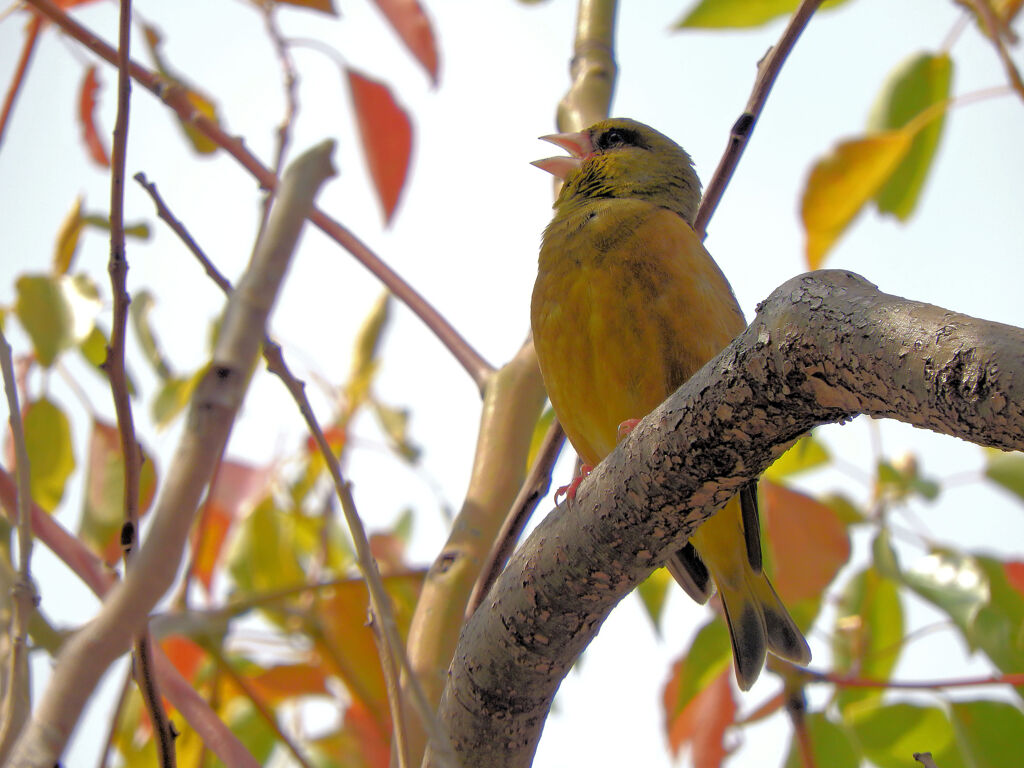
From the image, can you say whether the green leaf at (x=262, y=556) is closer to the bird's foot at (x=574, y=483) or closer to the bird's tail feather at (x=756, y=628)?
the bird's foot at (x=574, y=483)

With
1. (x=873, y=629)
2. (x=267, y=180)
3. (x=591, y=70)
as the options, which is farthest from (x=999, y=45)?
(x=267, y=180)

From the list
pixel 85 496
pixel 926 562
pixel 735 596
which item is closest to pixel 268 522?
pixel 85 496

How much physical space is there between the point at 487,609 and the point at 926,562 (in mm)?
1546

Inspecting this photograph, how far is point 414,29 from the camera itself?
263cm

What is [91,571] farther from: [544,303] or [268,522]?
[544,303]

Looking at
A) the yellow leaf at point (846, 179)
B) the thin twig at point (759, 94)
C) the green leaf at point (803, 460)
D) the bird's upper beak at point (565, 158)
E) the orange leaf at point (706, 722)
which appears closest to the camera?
the thin twig at point (759, 94)

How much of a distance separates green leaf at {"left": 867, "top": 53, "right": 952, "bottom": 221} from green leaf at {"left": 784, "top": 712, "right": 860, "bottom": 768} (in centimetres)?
156

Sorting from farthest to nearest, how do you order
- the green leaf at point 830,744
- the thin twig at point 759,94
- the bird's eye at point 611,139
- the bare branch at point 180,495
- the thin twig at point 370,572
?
the bird's eye at point 611,139 < the green leaf at point 830,744 < the thin twig at point 759,94 < the thin twig at point 370,572 < the bare branch at point 180,495

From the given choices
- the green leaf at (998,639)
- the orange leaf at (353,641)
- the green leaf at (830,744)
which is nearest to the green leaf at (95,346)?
the orange leaf at (353,641)

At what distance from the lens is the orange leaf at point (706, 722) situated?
8.76 ft

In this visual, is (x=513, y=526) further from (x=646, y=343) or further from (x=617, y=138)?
(x=617, y=138)

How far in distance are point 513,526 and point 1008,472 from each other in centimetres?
179

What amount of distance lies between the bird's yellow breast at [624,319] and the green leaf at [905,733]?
0.93 metres

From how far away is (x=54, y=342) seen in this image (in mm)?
2395
